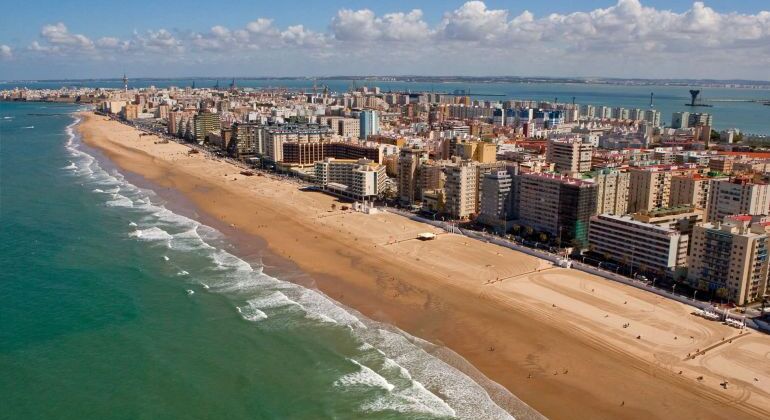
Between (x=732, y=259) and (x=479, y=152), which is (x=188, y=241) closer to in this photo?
(x=732, y=259)

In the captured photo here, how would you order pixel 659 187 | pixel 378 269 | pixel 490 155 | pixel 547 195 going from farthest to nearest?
pixel 490 155, pixel 659 187, pixel 547 195, pixel 378 269

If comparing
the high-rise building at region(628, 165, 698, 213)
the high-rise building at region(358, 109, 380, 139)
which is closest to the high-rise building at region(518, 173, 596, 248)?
the high-rise building at region(628, 165, 698, 213)

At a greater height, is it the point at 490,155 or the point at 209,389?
the point at 490,155

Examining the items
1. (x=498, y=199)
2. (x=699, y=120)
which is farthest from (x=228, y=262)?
(x=699, y=120)

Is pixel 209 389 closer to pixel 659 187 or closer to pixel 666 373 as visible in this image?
pixel 666 373

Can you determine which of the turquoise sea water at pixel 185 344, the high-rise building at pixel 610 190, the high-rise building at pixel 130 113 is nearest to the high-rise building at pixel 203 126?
the high-rise building at pixel 130 113

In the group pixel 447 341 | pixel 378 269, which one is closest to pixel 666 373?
pixel 447 341
